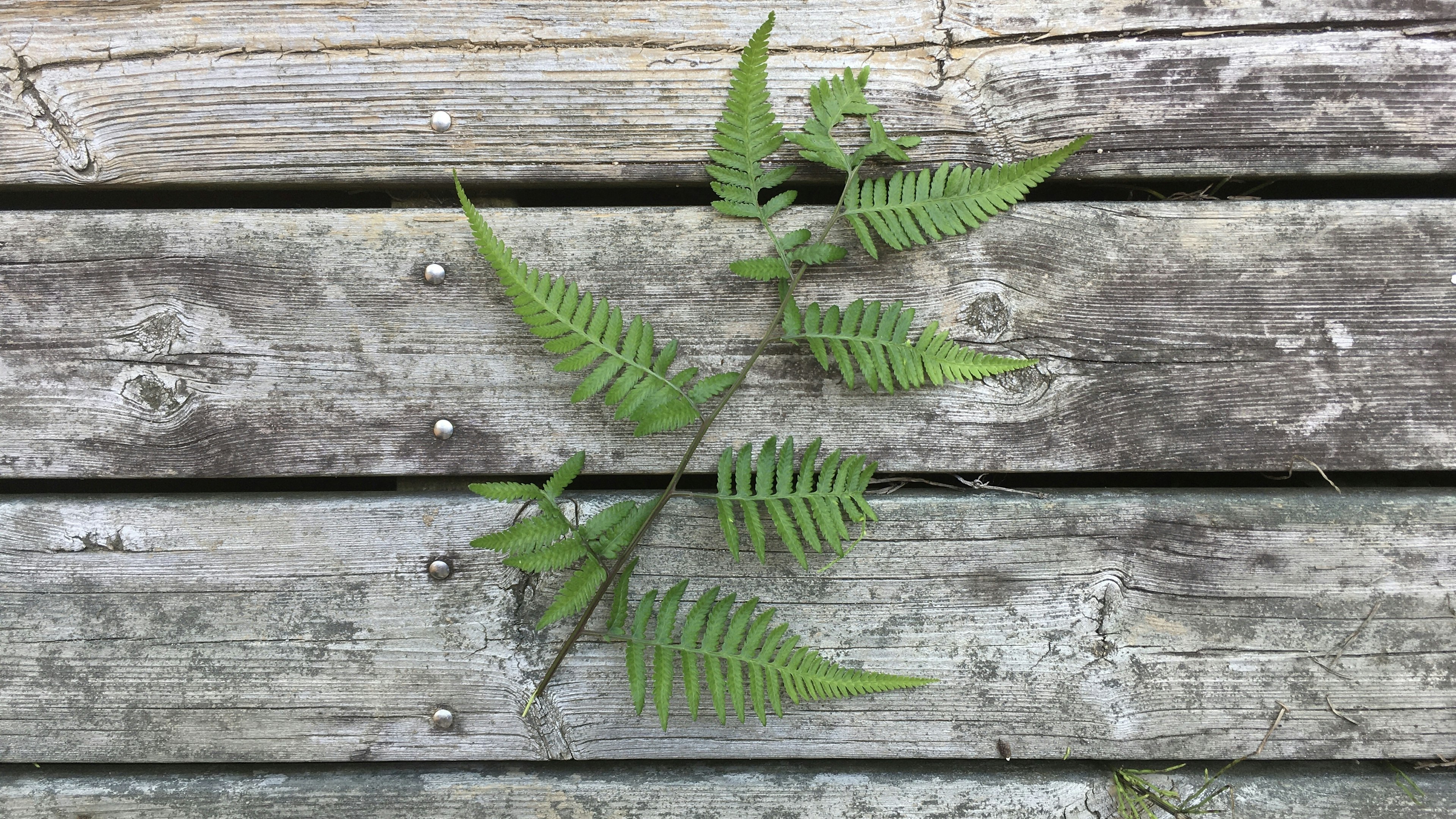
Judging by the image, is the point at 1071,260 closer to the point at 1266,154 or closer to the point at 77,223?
the point at 1266,154

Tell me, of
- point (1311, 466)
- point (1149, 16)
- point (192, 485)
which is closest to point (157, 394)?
point (192, 485)

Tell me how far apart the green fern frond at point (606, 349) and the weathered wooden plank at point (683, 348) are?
0.14 metres

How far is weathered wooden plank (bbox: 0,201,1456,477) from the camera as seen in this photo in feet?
5.27

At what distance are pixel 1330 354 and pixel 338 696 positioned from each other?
2.18m

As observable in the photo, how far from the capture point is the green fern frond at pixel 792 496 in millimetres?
1457

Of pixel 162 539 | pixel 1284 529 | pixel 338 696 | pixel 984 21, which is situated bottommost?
pixel 1284 529

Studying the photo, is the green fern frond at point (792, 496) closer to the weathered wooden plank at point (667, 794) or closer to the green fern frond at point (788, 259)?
the green fern frond at point (788, 259)

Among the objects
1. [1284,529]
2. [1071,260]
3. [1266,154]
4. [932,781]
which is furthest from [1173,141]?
[932,781]

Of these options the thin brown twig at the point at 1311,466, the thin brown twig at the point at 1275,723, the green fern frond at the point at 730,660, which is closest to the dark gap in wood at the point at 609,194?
the thin brown twig at the point at 1311,466

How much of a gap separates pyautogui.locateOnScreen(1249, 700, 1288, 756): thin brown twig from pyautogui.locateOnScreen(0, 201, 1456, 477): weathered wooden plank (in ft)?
1.66

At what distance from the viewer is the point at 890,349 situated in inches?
58.8

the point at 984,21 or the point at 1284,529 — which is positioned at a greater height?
the point at 984,21

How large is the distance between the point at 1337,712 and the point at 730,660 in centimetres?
129

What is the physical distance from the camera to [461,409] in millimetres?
1613
